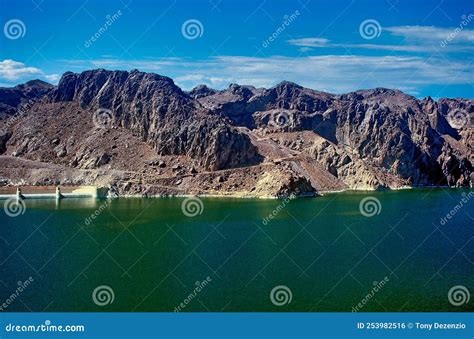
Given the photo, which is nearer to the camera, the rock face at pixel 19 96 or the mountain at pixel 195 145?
the mountain at pixel 195 145

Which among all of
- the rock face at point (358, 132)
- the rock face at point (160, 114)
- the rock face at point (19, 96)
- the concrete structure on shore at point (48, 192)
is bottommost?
the concrete structure on shore at point (48, 192)

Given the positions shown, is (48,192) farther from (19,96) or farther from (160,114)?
(19,96)

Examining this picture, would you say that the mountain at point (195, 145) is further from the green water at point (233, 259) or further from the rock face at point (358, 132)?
the green water at point (233, 259)

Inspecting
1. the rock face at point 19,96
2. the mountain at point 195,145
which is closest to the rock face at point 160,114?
the mountain at point 195,145

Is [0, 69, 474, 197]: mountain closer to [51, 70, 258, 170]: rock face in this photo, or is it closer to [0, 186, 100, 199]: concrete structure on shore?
[51, 70, 258, 170]: rock face

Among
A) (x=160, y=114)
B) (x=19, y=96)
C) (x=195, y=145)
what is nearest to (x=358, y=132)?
(x=195, y=145)

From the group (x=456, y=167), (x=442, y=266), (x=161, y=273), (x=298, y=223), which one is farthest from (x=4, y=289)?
(x=456, y=167)
